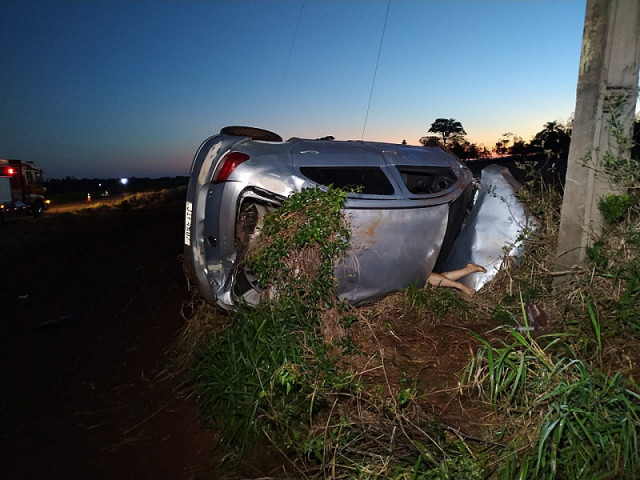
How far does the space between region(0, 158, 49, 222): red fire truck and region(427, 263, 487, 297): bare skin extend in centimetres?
1839

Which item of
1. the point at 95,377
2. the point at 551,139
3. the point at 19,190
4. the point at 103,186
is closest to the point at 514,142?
Result: the point at 551,139

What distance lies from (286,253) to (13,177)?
19.9 m

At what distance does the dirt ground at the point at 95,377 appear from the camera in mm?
3152

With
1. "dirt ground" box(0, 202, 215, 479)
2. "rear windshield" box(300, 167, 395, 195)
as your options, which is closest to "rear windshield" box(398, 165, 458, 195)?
"rear windshield" box(300, 167, 395, 195)

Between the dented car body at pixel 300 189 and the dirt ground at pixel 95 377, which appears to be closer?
the dirt ground at pixel 95 377

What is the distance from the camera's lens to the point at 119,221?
18.5 metres

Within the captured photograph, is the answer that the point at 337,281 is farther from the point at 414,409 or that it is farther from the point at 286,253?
the point at 414,409

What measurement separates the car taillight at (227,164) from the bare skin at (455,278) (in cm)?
216

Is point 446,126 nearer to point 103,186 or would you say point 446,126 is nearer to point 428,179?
point 428,179

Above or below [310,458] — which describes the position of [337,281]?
above

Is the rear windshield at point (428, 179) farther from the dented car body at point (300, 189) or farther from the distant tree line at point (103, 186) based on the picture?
the distant tree line at point (103, 186)

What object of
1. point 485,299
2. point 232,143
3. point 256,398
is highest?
point 232,143

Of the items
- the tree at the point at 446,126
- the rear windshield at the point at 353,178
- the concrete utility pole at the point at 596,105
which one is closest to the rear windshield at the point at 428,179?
the rear windshield at the point at 353,178

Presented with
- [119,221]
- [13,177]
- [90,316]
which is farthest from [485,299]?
[13,177]
